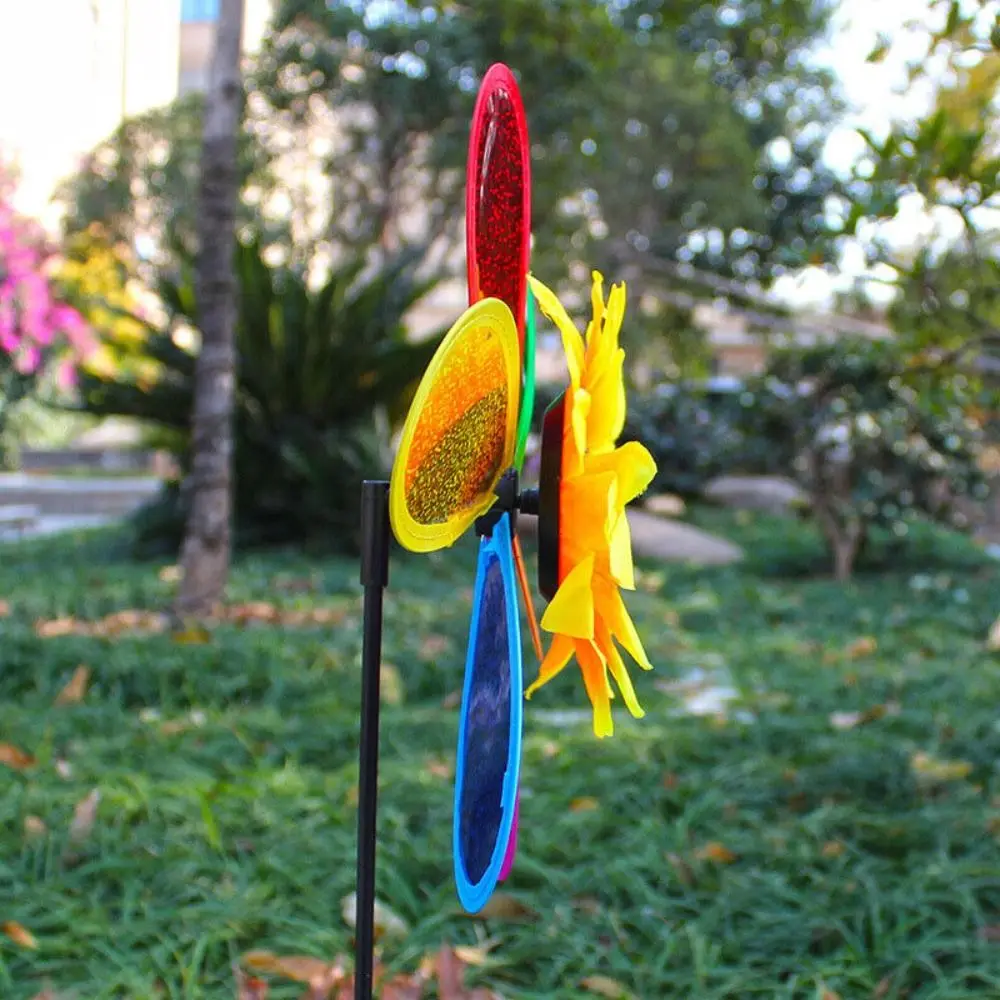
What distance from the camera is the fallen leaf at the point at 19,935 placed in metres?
1.85

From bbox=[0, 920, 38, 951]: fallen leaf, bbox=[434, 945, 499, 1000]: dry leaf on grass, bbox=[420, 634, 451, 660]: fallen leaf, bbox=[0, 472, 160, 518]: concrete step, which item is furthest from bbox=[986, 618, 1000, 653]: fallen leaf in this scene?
bbox=[0, 472, 160, 518]: concrete step

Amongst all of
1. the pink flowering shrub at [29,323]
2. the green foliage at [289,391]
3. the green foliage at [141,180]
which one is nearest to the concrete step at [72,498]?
the pink flowering shrub at [29,323]

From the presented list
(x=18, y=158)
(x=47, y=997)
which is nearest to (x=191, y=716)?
(x=47, y=997)

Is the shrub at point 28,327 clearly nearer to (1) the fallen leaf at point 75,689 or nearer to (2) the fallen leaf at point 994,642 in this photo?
(1) the fallen leaf at point 75,689

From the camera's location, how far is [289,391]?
7.48 m

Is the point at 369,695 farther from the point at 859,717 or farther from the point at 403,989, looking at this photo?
the point at 859,717

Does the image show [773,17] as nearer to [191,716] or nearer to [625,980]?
[625,980]

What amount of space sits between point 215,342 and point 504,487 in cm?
380

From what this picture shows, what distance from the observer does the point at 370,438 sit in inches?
275

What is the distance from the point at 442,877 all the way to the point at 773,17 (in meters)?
1.93

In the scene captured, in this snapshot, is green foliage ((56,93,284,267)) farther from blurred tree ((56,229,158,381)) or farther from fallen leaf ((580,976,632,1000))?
fallen leaf ((580,976,632,1000))

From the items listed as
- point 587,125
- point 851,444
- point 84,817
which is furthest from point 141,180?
point 84,817

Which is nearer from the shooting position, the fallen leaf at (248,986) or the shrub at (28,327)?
the fallen leaf at (248,986)

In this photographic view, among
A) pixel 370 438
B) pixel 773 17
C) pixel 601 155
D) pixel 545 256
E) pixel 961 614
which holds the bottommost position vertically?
pixel 961 614
